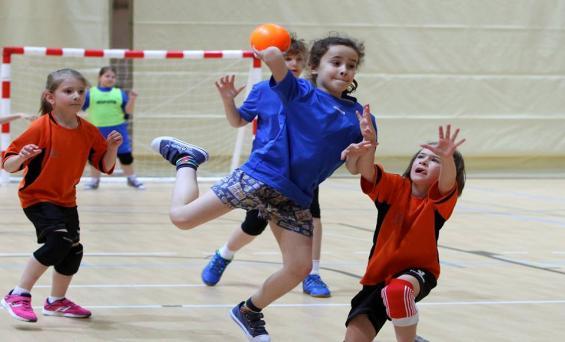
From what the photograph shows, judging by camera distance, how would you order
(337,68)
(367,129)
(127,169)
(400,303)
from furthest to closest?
(127,169) → (337,68) → (367,129) → (400,303)

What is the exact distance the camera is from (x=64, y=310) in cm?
426

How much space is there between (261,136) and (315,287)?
3.12 feet

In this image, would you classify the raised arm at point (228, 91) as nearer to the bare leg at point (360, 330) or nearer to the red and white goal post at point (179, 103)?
the bare leg at point (360, 330)

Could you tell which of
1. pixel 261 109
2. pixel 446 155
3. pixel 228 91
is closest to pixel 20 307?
pixel 228 91

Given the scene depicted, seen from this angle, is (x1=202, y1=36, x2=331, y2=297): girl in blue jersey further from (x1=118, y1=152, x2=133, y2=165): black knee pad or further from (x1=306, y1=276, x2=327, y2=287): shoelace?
(x1=118, y1=152, x2=133, y2=165): black knee pad

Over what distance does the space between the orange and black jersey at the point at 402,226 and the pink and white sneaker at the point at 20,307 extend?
1.48 m

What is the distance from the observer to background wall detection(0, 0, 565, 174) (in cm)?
1235

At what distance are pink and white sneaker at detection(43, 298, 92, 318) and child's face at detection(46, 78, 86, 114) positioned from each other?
0.85 m

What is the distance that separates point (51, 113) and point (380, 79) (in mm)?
8879

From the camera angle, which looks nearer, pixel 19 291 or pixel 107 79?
pixel 19 291

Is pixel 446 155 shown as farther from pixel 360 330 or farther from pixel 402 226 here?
pixel 360 330

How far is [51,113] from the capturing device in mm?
4234

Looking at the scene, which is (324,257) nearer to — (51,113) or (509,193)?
(51,113)

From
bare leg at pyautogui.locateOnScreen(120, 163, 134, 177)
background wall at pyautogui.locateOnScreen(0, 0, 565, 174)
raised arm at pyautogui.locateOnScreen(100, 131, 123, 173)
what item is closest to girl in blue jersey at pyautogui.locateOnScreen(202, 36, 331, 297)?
raised arm at pyautogui.locateOnScreen(100, 131, 123, 173)
